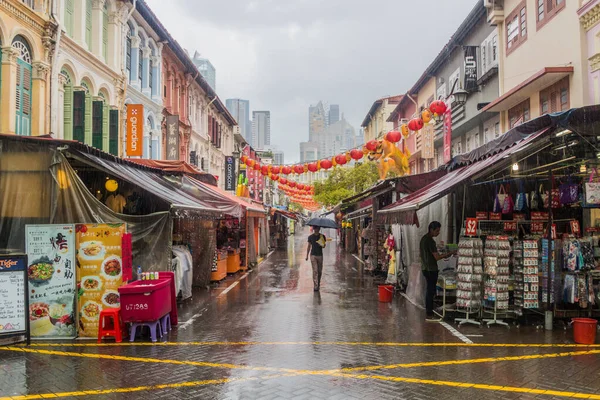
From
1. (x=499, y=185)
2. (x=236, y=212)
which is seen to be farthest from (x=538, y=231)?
(x=236, y=212)

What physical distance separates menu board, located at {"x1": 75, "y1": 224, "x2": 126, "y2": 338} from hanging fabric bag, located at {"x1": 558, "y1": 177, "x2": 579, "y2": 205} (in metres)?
8.53

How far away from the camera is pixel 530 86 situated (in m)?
14.9

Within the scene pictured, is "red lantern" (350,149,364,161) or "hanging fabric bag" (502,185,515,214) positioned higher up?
"red lantern" (350,149,364,161)

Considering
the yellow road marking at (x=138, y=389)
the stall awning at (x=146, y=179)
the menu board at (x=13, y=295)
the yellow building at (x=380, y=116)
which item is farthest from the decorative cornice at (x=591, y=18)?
the yellow building at (x=380, y=116)

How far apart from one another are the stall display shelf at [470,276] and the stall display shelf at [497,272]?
163mm

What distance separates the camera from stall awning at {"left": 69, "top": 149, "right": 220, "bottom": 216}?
9062mm

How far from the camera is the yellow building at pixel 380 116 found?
1708 inches

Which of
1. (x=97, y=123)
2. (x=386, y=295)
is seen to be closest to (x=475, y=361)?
(x=386, y=295)

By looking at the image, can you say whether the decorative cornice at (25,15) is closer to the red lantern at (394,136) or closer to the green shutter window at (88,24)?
the green shutter window at (88,24)

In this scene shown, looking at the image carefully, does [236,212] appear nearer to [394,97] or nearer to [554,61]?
[554,61]

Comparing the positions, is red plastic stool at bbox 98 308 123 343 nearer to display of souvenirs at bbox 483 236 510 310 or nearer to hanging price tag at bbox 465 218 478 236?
hanging price tag at bbox 465 218 478 236

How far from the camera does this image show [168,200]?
33.4ft

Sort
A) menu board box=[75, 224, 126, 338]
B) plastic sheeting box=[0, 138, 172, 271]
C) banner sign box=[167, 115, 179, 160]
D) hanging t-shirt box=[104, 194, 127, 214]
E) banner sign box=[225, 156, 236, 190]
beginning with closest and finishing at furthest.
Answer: menu board box=[75, 224, 126, 338]
plastic sheeting box=[0, 138, 172, 271]
hanging t-shirt box=[104, 194, 127, 214]
banner sign box=[167, 115, 179, 160]
banner sign box=[225, 156, 236, 190]

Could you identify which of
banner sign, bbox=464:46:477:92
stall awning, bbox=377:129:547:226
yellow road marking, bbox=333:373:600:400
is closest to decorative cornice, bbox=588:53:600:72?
stall awning, bbox=377:129:547:226
